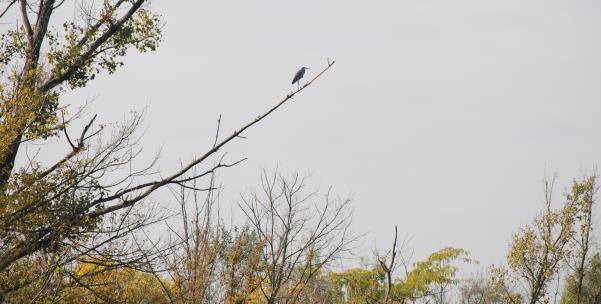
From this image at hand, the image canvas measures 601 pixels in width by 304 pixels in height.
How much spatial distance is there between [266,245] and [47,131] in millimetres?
4799

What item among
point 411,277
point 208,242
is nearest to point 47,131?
point 208,242

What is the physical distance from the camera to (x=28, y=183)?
24.8 ft

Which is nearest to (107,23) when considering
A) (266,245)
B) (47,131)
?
(47,131)

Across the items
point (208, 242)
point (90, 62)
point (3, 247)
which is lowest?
point (3, 247)

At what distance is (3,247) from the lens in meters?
7.31

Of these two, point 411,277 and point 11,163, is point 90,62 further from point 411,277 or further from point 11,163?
point 411,277

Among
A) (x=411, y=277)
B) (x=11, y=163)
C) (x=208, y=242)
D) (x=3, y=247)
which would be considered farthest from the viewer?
(x=411, y=277)

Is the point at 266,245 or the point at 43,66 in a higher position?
the point at 43,66

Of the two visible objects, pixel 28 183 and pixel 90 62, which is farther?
pixel 90 62

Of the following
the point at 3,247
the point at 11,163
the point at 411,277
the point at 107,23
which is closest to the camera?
the point at 3,247

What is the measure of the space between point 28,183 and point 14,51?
394 cm

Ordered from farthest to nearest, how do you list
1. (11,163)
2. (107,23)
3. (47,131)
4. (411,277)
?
(411,277), (107,23), (47,131), (11,163)

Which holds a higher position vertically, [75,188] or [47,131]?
[47,131]

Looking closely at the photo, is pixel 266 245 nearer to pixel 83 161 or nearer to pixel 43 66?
pixel 83 161
